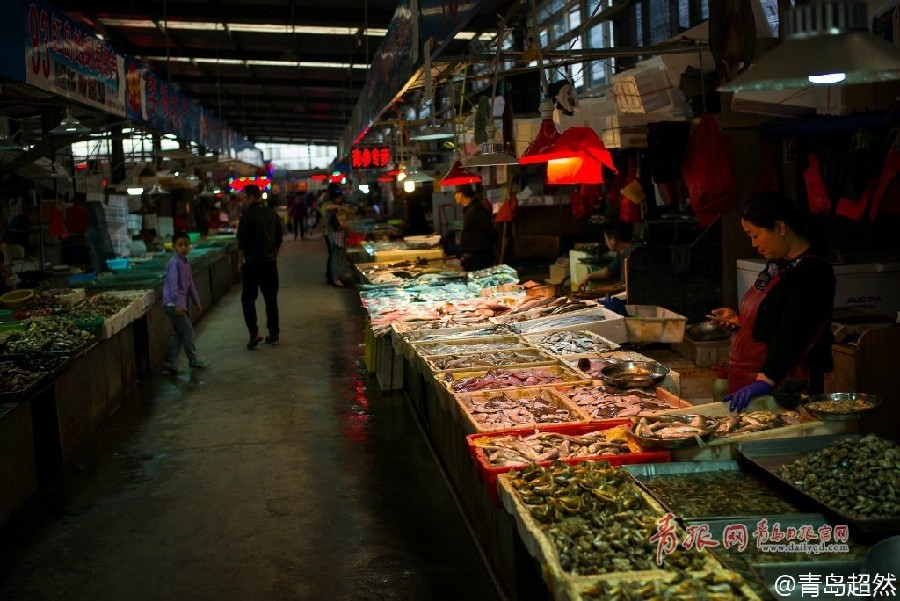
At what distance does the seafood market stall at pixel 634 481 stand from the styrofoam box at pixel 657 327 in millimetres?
639

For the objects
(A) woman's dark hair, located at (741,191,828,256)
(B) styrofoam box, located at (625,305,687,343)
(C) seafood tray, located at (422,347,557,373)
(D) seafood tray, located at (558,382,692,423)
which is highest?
Answer: (A) woman's dark hair, located at (741,191,828,256)

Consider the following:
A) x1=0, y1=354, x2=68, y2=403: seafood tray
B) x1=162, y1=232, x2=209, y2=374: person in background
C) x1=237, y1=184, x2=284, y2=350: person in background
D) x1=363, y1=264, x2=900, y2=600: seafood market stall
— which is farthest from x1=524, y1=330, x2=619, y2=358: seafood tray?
x1=237, y1=184, x2=284, y2=350: person in background

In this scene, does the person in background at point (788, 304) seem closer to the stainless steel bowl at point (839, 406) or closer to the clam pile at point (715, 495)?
the stainless steel bowl at point (839, 406)

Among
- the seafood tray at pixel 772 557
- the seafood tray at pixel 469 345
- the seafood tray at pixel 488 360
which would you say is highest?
the seafood tray at pixel 469 345

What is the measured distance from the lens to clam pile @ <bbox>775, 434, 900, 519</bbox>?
3141 mm

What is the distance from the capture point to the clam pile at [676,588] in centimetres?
266

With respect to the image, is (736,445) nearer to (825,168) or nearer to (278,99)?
(825,168)

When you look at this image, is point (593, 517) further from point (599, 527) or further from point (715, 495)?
point (715, 495)

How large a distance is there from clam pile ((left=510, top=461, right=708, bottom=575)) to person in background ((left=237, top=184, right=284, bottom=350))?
9.00 metres

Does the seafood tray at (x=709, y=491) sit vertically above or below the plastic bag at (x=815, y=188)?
below

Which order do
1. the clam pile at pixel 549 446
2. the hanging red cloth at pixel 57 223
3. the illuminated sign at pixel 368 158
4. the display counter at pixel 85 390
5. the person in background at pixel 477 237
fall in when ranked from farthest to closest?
1. the illuminated sign at pixel 368 158
2. the hanging red cloth at pixel 57 223
3. the person in background at pixel 477 237
4. the display counter at pixel 85 390
5. the clam pile at pixel 549 446

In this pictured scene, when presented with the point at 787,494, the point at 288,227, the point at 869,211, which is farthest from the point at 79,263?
the point at 288,227

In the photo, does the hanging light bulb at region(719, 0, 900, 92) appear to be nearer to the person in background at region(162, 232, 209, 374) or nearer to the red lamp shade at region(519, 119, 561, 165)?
the red lamp shade at region(519, 119, 561, 165)

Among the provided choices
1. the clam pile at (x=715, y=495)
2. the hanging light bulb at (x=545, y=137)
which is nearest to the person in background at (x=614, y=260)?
the hanging light bulb at (x=545, y=137)
